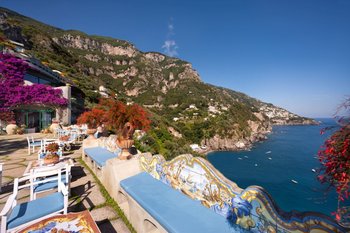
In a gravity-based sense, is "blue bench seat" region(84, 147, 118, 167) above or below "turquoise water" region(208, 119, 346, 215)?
above

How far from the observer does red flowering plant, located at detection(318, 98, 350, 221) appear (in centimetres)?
127

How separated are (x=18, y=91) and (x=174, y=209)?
56.4 feet

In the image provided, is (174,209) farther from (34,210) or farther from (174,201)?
(34,210)

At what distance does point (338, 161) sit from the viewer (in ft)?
4.32

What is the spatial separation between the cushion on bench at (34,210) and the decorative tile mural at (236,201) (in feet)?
5.84

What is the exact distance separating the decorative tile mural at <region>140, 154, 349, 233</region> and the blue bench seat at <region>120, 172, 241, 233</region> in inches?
3.9

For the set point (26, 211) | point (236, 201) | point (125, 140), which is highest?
point (125, 140)

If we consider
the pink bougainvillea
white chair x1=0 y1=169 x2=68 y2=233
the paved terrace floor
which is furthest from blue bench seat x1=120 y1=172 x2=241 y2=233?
the pink bougainvillea

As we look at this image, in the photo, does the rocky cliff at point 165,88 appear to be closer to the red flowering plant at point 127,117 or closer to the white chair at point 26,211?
the red flowering plant at point 127,117

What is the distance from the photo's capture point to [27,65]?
15.0m

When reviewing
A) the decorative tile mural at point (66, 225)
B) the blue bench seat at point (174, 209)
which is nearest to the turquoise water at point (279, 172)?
the blue bench seat at point (174, 209)

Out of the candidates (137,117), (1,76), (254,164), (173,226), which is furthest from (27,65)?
(254,164)

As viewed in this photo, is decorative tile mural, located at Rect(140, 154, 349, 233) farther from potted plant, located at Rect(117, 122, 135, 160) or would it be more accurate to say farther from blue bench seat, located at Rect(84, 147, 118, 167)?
blue bench seat, located at Rect(84, 147, 118, 167)

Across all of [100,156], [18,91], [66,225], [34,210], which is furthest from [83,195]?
[18,91]
